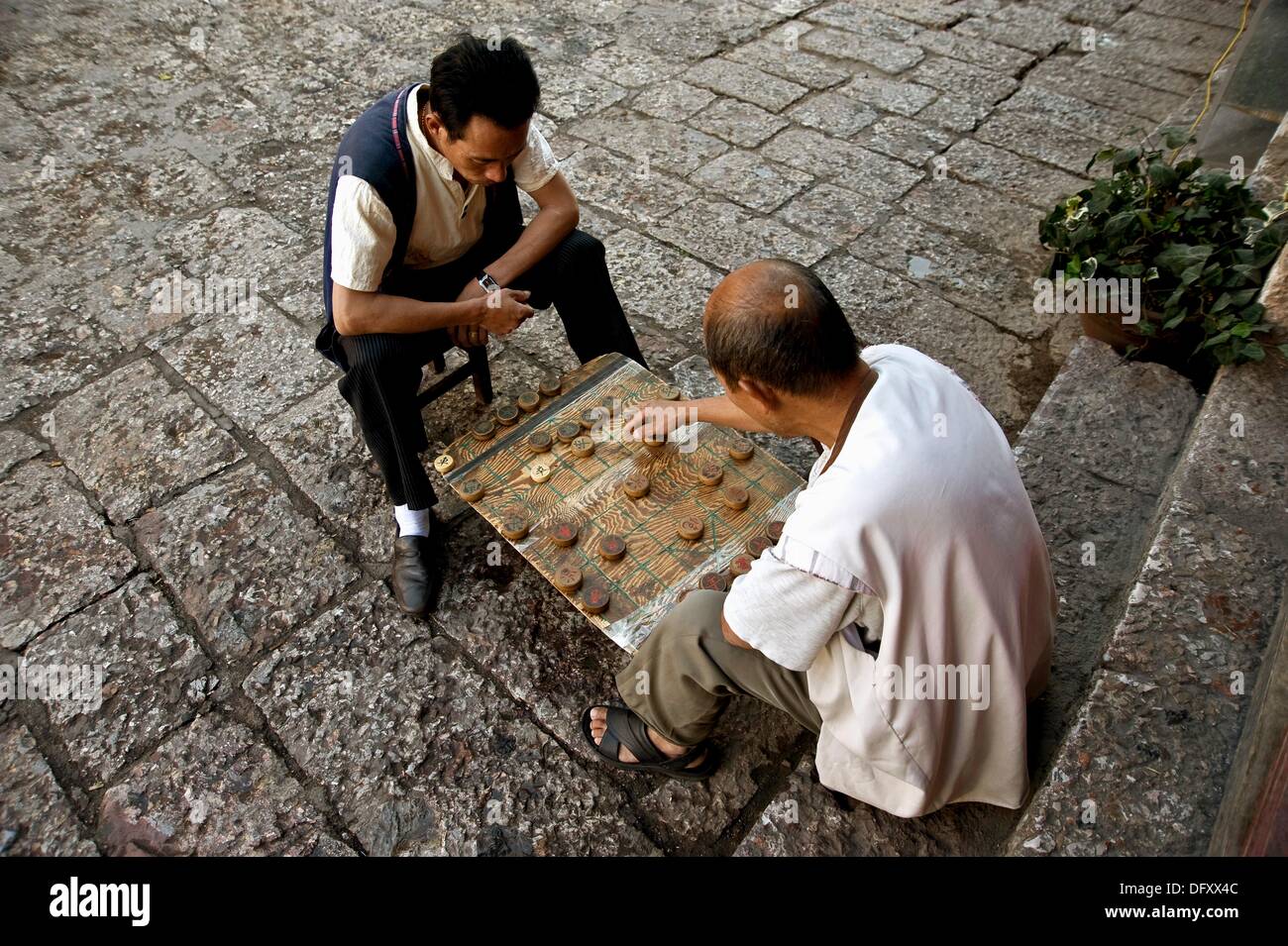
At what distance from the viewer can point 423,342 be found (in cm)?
265

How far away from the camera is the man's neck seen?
5.29 feet

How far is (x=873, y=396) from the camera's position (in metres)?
1.56

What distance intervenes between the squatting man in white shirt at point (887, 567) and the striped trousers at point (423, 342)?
4.21 ft

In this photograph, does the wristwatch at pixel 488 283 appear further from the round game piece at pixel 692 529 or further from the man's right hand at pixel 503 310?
the round game piece at pixel 692 529

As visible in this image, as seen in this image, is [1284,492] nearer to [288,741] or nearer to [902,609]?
[902,609]

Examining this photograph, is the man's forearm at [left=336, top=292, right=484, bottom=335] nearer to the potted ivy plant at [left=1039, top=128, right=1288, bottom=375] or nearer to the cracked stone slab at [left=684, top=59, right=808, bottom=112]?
the potted ivy plant at [left=1039, top=128, right=1288, bottom=375]

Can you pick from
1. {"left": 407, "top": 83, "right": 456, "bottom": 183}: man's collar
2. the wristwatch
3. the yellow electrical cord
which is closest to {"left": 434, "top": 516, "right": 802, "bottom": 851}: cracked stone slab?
the wristwatch

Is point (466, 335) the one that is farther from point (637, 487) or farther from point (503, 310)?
point (637, 487)

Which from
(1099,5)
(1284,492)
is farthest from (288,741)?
(1099,5)

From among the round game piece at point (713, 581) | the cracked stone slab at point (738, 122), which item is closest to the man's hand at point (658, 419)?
the round game piece at point (713, 581)

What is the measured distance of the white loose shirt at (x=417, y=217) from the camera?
2332 mm
